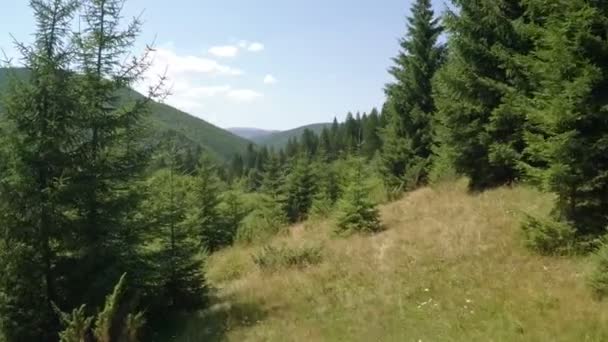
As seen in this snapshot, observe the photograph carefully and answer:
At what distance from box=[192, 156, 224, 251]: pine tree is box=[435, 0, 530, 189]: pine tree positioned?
10.9 meters

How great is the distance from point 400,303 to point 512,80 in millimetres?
8356

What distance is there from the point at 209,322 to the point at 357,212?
6671 mm

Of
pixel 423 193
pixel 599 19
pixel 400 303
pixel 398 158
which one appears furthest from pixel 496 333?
pixel 398 158

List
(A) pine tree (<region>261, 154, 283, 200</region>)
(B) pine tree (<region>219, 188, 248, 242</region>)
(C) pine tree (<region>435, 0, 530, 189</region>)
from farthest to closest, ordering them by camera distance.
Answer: (A) pine tree (<region>261, 154, 283, 200</region>) → (B) pine tree (<region>219, 188, 248, 242</region>) → (C) pine tree (<region>435, 0, 530, 189</region>)

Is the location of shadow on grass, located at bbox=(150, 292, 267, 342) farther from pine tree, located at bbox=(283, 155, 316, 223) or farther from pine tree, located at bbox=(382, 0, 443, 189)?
pine tree, located at bbox=(283, 155, 316, 223)

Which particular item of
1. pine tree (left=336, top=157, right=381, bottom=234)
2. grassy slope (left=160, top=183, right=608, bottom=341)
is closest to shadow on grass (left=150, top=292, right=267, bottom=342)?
grassy slope (left=160, top=183, right=608, bottom=341)

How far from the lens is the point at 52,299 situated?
9.59m

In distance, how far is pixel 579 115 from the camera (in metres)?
8.65

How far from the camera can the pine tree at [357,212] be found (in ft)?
49.5

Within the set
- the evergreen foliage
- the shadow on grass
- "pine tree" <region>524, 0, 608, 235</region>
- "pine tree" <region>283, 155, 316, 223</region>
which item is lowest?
the shadow on grass

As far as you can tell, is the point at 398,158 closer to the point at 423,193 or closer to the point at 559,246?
the point at 423,193

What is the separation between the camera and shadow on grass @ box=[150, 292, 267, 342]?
950 cm

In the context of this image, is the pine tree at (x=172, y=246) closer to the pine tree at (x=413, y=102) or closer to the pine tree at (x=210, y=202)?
the pine tree at (x=210, y=202)

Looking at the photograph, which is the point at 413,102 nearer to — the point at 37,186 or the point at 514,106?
the point at 514,106
